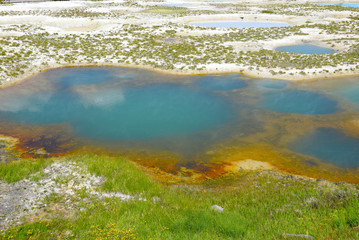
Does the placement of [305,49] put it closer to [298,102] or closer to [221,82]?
[221,82]

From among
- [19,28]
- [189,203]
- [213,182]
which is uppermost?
[19,28]

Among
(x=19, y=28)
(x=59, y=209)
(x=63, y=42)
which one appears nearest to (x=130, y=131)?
(x=59, y=209)

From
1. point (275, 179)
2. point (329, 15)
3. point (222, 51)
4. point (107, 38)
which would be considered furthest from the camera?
point (329, 15)

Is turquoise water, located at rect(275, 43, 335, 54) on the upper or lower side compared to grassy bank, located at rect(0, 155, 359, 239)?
upper

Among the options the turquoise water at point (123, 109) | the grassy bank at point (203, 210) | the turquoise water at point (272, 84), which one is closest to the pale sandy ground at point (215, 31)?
the turquoise water at point (272, 84)

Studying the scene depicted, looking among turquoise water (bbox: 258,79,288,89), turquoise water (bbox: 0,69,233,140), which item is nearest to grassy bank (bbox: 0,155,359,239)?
turquoise water (bbox: 0,69,233,140)

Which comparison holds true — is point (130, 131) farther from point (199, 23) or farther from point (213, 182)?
point (199, 23)

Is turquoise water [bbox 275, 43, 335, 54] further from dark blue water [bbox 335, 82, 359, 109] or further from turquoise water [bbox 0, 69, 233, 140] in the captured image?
turquoise water [bbox 0, 69, 233, 140]

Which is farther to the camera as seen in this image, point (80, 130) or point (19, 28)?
point (19, 28)
